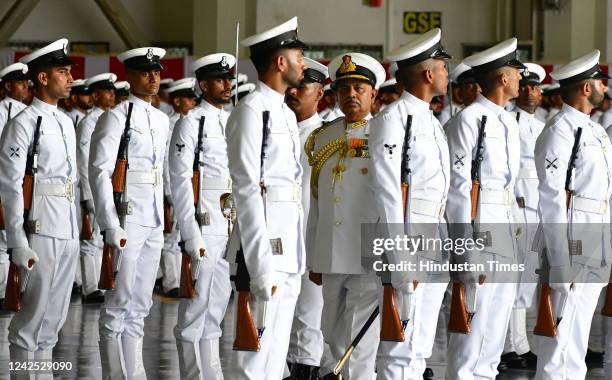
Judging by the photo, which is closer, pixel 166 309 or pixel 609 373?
pixel 609 373

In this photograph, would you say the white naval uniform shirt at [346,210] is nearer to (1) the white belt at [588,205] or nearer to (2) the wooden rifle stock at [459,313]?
(2) the wooden rifle stock at [459,313]

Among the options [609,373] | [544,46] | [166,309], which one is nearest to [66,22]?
[544,46]

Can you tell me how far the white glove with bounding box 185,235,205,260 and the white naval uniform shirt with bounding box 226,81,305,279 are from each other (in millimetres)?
1387

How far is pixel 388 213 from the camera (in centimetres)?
524

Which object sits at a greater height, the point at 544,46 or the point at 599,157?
the point at 544,46

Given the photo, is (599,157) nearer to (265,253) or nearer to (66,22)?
(265,253)

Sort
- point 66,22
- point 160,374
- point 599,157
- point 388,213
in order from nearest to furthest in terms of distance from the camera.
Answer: point 388,213 → point 599,157 → point 160,374 → point 66,22

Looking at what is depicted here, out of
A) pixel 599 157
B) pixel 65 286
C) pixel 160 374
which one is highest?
pixel 599 157

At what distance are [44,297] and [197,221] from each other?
857mm

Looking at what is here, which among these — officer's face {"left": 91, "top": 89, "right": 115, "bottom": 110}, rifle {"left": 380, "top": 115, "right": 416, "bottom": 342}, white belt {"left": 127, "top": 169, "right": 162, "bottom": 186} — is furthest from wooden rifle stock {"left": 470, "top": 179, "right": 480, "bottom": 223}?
officer's face {"left": 91, "top": 89, "right": 115, "bottom": 110}

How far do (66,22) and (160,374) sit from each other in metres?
10.8

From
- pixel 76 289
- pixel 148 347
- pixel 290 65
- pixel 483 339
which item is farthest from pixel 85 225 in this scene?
pixel 290 65

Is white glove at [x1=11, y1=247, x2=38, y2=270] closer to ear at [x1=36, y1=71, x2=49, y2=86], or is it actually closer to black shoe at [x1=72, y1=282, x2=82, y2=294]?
ear at [x1=36, y1=71, x2=49, y2=86]

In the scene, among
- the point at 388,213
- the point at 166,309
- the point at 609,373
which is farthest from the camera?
the point at 166,309
